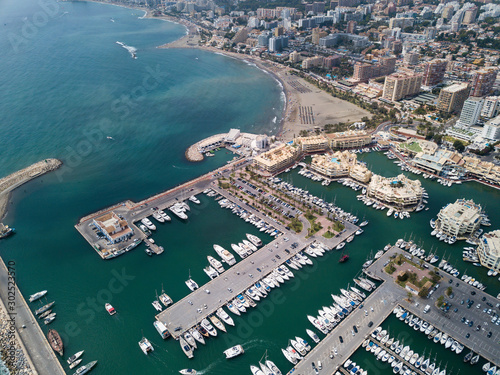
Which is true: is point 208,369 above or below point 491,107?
below

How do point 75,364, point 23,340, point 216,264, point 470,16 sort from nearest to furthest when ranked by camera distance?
point 75,364
point 23,340
point 216,264
point 470,16

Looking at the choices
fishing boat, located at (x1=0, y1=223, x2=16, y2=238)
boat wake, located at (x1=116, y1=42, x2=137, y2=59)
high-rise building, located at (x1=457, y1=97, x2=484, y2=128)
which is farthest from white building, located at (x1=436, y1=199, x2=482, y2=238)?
boat wake, located at (x1=116, y1=42, x2=137, y2=59)

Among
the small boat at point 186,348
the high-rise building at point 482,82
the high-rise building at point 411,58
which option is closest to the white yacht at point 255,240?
the small boat at point 186,348

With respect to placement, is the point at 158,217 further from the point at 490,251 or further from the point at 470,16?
the point at 470,16

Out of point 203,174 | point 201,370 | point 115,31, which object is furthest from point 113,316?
point 115,31

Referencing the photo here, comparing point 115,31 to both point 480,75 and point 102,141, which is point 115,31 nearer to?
point 102,141

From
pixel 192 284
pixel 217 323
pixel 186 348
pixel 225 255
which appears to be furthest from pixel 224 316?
pixel 225 255

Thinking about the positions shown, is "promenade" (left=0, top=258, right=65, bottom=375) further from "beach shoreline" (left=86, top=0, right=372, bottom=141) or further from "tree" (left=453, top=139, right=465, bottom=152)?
"tree" (left=453, top=139, right=465, bottom=152)
